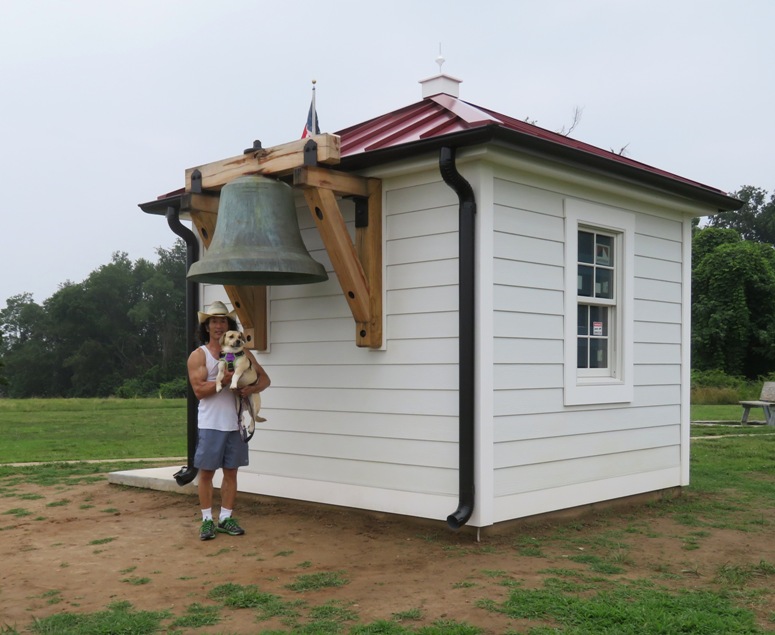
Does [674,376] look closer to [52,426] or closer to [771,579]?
[771,579]

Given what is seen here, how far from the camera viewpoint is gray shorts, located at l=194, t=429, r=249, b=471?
6.90m

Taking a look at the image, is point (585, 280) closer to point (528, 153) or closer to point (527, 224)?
point (527, 224)

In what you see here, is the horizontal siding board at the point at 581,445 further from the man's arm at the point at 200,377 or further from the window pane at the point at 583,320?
the man's arm at the point at 200,377

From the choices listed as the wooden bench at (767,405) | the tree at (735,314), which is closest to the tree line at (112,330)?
the tree at (735,314)

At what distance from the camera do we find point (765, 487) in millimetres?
9781

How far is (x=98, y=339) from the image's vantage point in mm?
67188

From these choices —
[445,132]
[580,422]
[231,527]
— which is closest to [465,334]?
[445,132]

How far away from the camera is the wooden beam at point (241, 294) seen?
797 centimetres

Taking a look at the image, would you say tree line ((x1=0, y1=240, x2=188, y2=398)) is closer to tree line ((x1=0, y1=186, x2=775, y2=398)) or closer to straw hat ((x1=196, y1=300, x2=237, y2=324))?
tree line ((x1=0, y1=186, x2=775, y2=398))

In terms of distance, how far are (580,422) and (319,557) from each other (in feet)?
8.89

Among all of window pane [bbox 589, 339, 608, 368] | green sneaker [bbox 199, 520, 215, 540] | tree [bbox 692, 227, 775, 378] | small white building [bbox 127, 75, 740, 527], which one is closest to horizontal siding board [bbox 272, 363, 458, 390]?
small white building [bbox 127, 75, 740, 527]

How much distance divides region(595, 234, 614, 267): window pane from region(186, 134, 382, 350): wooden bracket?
2.15m

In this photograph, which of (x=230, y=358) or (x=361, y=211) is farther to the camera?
(x=361, y=211)

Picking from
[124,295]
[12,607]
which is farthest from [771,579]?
[124,295]
